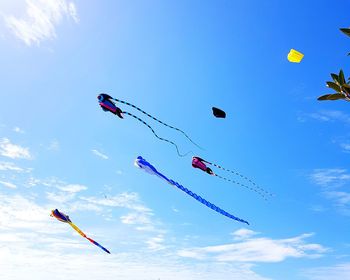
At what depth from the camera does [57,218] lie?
5350cm

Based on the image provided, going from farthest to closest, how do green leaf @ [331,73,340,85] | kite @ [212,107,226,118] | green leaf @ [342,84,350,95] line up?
kite @ [212,107,226,118], green leaf @ [331,73,340,85], green leaf @ [342,84,350,95]

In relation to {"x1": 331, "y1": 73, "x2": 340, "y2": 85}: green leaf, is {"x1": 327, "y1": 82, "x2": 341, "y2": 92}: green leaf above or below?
below

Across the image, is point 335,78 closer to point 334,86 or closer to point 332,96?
point 334,86

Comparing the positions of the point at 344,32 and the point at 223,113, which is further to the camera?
the point at 223,113

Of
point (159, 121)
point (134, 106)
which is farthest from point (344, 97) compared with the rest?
point (134, 106)

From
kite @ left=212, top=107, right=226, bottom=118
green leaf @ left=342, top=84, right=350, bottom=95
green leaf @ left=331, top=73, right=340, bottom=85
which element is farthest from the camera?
kite @ left=212, top=107, right=226, bottom=118

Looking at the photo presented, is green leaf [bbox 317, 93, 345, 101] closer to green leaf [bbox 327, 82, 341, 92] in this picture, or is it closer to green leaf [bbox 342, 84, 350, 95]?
green leaf [bbox 327, 82, 341, 92]

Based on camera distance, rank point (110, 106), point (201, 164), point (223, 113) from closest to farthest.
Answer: point (110, 106), point (223, 113), point (201, 164)

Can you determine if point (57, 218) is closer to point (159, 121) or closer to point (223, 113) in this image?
point (223, 113)

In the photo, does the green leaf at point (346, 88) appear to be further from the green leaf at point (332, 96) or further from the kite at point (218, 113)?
the kite at point (218, 113)

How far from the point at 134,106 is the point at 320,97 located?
10.4 meters

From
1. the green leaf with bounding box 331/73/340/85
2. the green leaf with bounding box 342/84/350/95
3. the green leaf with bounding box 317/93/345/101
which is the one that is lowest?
the green leaf with bounding box 342/84/350/95

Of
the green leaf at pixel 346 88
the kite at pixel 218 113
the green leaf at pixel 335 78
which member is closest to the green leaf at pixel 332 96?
the green leaf at pixel 346 88

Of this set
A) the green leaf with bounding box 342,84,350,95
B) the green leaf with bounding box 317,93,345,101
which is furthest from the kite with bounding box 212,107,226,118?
the green leaf with bounding box 342,84,350,95
